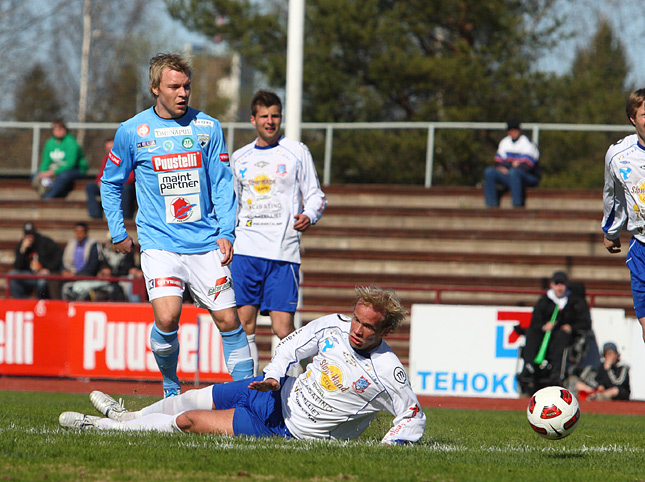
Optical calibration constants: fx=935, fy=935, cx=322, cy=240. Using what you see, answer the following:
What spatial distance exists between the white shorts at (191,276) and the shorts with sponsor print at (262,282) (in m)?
1.44

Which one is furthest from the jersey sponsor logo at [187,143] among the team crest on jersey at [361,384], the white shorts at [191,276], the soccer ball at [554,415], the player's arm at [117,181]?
the soccer ball at [554,415]

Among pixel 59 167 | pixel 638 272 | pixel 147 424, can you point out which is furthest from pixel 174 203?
pixel 59 167

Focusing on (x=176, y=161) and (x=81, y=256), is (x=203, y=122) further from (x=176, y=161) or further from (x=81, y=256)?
(x=81, y=256)

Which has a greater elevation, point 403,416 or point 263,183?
point 263,183

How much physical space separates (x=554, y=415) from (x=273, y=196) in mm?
3506

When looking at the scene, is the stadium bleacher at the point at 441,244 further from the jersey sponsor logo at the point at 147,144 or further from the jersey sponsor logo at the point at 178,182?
the jersey sponsor logo at the point at 147,144

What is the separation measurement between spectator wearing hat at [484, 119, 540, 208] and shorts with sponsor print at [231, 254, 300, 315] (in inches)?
383

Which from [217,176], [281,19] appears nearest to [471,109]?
[281,19]

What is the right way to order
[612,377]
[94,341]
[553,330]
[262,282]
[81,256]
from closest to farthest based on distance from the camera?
[262,282], [612,377], [553,330], [94,341], [81,256]

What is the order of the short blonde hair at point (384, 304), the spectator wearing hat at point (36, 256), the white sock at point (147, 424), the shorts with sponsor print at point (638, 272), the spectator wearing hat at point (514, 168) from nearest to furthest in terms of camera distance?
1. the short blonde hair at point (384, 304)
2. the white sock at point (147, 424)
3. the shorts with sponsor print at point (638, 272)
4. the spectator wearing hat at point (36, 256)
5. the spectator wearing hat at point (514, 168)

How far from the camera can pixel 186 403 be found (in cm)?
625

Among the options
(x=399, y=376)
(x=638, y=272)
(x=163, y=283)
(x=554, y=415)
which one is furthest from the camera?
(x=638, y=272)

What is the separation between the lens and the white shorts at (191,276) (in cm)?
670

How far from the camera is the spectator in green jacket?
19.5 meters
